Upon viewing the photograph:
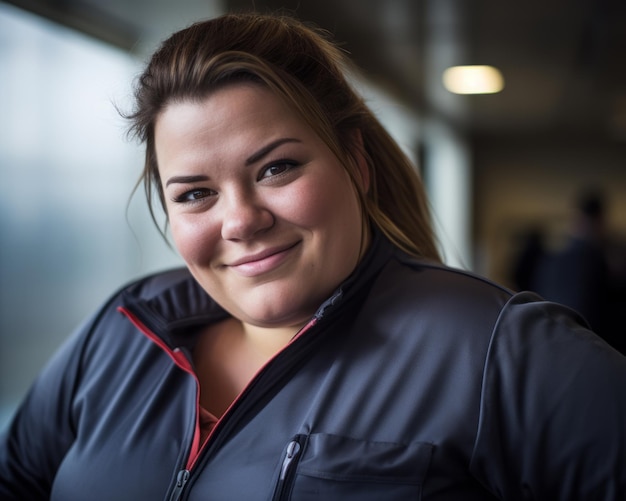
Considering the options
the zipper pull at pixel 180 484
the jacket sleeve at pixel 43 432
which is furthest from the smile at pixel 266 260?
the jacket sleeve at pixel 43 432

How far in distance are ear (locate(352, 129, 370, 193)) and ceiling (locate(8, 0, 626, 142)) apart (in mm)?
687

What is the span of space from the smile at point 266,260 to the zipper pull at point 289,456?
0.86ft

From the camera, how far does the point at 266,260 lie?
1.06 meters

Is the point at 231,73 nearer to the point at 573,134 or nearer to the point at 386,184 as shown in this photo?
the point at 386,184

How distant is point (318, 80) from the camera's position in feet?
3.70

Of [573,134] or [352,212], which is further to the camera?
[573,134]

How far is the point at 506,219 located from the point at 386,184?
9018 millimetres

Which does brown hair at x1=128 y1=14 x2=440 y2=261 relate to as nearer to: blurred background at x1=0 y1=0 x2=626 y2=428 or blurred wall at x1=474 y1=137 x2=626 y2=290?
blurred background at x1=0 y1=0 x2=626 y2=428

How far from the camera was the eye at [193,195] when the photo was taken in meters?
1.08

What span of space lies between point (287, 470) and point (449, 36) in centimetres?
353

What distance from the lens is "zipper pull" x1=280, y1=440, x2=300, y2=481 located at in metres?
0.96

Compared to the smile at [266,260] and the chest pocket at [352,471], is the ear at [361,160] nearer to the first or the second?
the smile at [266,260]

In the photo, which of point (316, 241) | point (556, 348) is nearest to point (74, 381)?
point (316, 241)

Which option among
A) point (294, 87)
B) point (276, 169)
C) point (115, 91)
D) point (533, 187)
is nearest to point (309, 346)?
point (276, 169)
